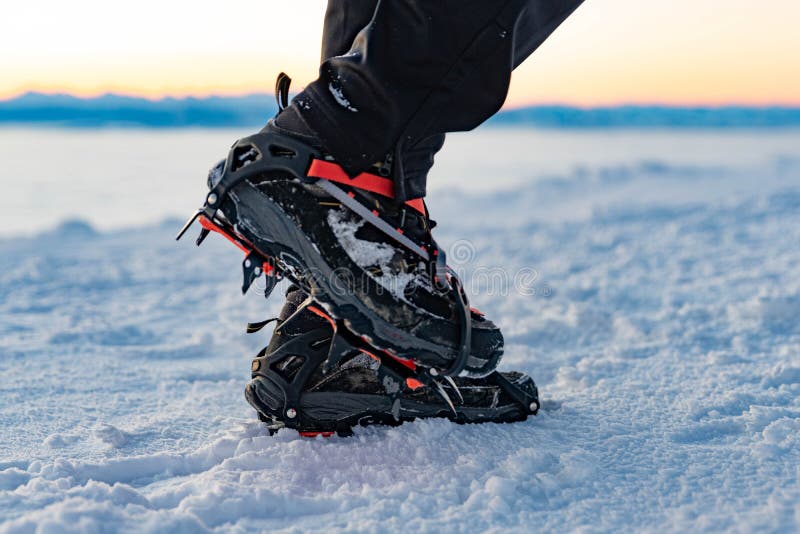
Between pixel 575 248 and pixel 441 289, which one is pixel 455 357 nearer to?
pixel 441 289

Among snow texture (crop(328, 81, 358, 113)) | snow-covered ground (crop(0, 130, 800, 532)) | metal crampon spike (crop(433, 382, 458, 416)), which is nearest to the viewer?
snow-covered ground (crop(0, 130, 800, 532))

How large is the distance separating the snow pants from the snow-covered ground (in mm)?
558

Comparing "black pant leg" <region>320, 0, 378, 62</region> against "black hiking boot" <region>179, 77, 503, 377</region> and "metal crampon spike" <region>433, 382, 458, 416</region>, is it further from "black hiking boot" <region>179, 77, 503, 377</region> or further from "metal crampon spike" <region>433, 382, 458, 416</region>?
"metal crampon spike" <region>433, 382, 458, 416</region>

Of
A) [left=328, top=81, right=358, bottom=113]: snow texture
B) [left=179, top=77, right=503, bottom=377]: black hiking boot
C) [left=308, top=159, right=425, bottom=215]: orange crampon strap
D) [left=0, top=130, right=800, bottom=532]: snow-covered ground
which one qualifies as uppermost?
[left=328, top=81, right=358, bottom=113]: snow texture

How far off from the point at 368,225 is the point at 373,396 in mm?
362

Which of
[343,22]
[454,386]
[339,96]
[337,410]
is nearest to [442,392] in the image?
[454,386]

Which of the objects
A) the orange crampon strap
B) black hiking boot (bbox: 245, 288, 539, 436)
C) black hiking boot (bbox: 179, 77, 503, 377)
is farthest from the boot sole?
the orange crampon strap

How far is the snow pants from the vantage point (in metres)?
1.10

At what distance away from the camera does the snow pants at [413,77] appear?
1.10 meters

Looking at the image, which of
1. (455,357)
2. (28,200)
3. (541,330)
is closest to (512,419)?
(455,357)

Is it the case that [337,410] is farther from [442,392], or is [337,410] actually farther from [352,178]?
[352,178]

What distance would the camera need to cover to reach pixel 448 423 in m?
1.32

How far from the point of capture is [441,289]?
1.22 m

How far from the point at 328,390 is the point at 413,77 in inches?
24.7
